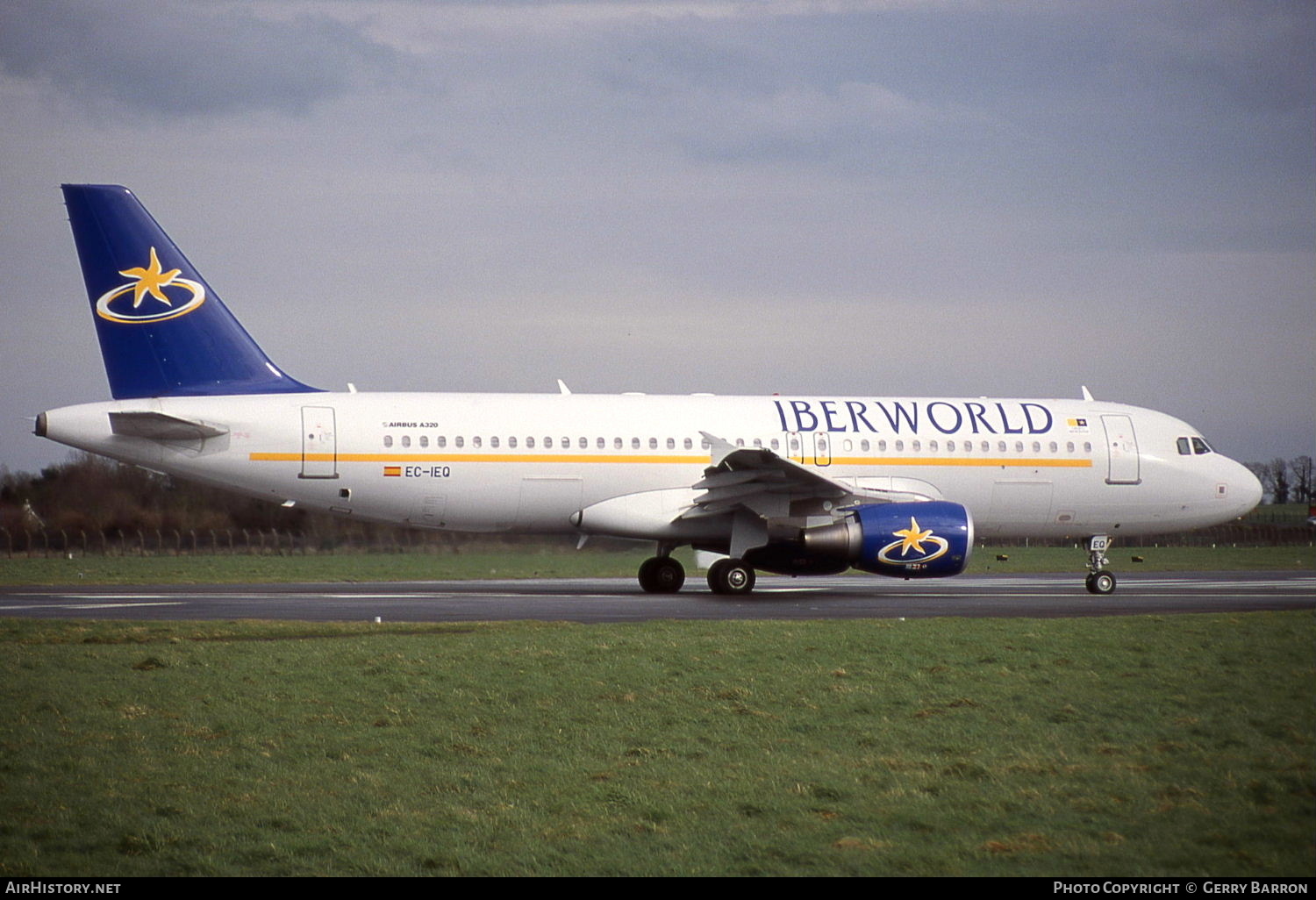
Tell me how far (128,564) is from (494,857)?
105 feet

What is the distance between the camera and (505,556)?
117ft

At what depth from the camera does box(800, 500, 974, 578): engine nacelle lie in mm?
21109

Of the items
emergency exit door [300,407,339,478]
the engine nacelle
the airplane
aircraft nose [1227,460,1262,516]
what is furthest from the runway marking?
aircraft nose [1227,460,1262,516]

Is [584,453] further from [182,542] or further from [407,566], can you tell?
[182,542]

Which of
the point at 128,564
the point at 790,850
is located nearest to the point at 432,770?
the point at 790,850

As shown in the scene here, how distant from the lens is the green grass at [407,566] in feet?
98.9

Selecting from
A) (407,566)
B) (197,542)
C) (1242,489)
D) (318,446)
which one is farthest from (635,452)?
(197,542)

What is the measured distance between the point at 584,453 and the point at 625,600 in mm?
3066

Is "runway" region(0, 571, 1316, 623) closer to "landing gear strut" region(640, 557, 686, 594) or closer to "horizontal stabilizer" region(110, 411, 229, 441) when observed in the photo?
"landing gear strut" region(640, 557, 686, 594)

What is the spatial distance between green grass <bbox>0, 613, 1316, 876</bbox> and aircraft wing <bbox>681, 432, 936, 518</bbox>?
8.16 metres

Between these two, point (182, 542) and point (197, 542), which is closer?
point (197, 542)

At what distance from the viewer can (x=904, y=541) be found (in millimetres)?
21094

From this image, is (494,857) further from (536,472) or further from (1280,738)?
(536,472)
